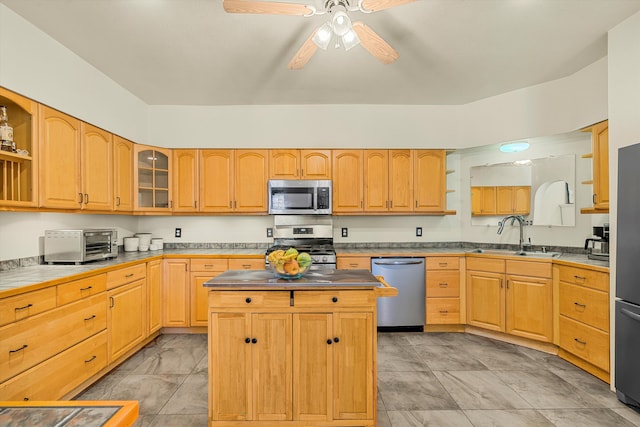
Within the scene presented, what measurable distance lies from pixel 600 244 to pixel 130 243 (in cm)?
503

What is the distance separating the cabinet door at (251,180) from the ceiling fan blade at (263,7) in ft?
7.59

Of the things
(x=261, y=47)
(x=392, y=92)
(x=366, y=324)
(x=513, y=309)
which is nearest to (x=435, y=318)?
(x=513, y=309)

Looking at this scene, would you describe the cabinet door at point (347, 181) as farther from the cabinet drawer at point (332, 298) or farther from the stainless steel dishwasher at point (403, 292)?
the cabinet drawer at point (332, 298)

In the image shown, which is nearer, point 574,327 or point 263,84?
point 574,327

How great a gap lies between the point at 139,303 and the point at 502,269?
3712 mm

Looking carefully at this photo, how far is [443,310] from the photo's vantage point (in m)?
3.70

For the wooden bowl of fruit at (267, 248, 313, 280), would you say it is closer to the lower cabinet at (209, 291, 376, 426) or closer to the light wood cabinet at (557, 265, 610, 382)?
the lower cabinet at (209, 291, 376, 426)

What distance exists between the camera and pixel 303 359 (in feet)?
6.25

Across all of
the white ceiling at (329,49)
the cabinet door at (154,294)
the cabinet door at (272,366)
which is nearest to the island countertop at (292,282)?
the cabinet door at (272,366)

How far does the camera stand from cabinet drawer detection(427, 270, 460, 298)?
370 centimetres

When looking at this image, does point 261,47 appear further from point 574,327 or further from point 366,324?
point 574,327

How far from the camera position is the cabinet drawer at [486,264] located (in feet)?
11.2

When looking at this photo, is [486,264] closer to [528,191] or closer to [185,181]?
[528,191]

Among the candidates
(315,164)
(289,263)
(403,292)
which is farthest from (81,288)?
(403,292)
